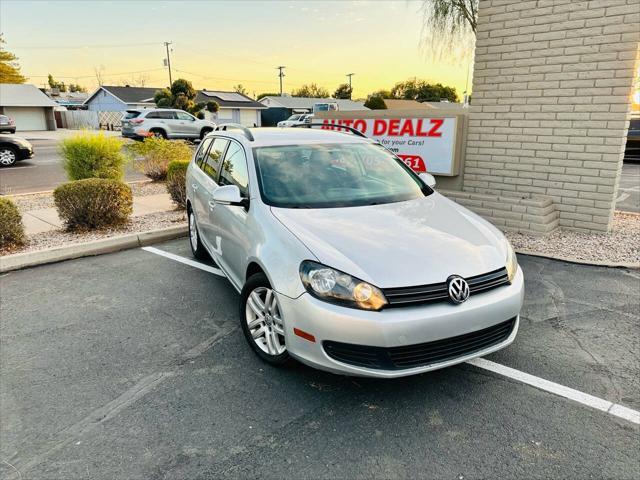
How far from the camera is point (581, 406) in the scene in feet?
9.42

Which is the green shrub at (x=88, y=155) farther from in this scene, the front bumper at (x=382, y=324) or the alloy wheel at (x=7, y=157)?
the alloy wheel at (x=7, y=157)

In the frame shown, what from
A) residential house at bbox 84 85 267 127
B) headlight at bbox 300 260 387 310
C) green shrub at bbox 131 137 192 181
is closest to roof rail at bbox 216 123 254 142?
headlight at bbox 300 260 387 310

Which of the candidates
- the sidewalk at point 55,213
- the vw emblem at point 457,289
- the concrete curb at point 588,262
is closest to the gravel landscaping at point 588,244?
the concrete curb at point 588,262

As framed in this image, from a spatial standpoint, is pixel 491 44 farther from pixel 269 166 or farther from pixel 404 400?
pixel 404 400

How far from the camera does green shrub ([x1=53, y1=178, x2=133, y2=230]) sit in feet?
21.4

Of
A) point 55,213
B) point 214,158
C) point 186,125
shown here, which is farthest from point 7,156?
point 214,158

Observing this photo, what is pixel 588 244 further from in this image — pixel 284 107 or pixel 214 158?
pixel 284 107

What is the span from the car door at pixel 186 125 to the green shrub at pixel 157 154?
12.1 metres

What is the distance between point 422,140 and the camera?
7809mm

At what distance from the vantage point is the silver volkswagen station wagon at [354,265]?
2643 millimetres

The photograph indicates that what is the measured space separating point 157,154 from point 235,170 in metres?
7.54

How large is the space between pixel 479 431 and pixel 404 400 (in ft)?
1.58

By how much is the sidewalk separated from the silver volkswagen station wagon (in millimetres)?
4310

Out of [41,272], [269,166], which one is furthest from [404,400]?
[41,272]
